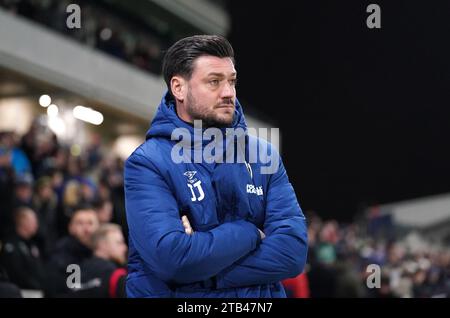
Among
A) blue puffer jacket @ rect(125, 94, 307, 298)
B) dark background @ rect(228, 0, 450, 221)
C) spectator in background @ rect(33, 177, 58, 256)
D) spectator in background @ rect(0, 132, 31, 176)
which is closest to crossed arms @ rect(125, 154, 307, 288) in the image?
blue puffer jacket @ rect(125, 94, 307, 298)

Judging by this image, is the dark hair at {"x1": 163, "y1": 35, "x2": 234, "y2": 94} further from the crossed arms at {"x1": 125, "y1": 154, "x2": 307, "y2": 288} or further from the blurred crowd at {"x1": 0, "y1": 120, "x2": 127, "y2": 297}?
the blurred crowd at {"x1": 0, "y1": 120, "x2": 127, "y2": 297}

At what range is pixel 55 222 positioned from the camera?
8031 millimetres

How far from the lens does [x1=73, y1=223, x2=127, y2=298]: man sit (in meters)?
4.47

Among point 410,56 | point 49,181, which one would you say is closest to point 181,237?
point 49,181

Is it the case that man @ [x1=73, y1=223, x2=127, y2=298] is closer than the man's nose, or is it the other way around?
the man's nose

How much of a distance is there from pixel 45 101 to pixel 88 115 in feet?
5.72

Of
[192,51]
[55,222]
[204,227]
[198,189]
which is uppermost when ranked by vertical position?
[192,51]

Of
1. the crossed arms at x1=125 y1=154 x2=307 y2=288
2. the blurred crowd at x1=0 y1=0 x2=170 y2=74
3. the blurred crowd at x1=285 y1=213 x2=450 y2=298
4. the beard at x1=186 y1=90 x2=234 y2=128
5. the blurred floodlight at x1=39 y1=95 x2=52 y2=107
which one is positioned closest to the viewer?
the crossed arms at x1=125 y1=154 x2=307 y2=288

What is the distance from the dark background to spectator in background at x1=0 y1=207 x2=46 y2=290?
4082mm

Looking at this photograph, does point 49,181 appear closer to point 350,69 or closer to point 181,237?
point 181,237

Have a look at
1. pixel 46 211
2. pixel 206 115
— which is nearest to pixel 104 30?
pixel 46 211

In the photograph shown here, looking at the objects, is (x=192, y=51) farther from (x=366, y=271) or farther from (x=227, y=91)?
(x=366, y=271)

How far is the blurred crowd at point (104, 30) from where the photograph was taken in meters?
14.0
